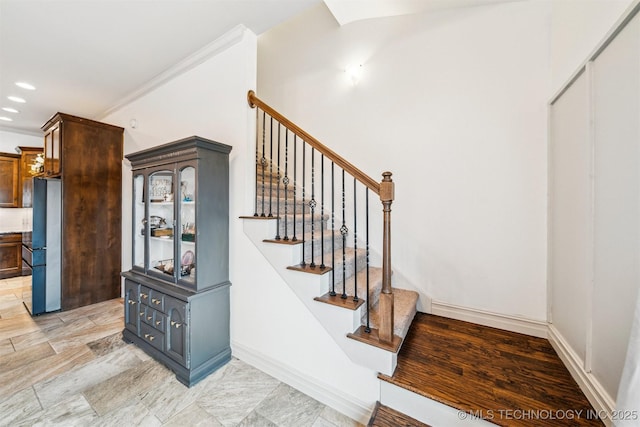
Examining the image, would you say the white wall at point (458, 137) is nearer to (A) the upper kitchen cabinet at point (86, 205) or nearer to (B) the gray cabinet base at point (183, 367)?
(B) the gray cabinet base at point (183, 367)

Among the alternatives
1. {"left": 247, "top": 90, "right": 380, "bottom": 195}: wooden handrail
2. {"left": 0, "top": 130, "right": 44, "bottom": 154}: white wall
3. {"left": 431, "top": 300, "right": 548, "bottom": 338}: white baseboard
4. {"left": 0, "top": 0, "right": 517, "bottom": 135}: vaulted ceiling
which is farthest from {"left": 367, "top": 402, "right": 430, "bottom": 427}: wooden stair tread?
{"left": 0, "top": 130, "right": 44, "bottom": 154}: white wall

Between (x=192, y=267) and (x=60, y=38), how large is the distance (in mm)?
2363

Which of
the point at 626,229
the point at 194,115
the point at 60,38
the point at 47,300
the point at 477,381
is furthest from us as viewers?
the point at 47,300

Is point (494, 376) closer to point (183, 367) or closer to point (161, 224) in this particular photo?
point (183, 367)

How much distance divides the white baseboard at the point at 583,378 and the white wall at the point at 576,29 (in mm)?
1911

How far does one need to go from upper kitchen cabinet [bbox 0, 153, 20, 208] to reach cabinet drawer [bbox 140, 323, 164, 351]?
4.49m

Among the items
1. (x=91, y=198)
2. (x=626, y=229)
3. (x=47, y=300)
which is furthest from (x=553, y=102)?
(x=47, y=300)

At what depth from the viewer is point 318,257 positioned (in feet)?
7.28

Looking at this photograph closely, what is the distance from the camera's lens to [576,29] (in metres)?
1.68

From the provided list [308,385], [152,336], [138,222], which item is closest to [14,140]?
[138,222]

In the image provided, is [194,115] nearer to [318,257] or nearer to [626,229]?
[318,257]

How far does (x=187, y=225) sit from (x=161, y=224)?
433 mm

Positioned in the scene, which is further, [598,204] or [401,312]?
[401,312]

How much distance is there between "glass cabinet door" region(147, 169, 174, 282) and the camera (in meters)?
2.21
